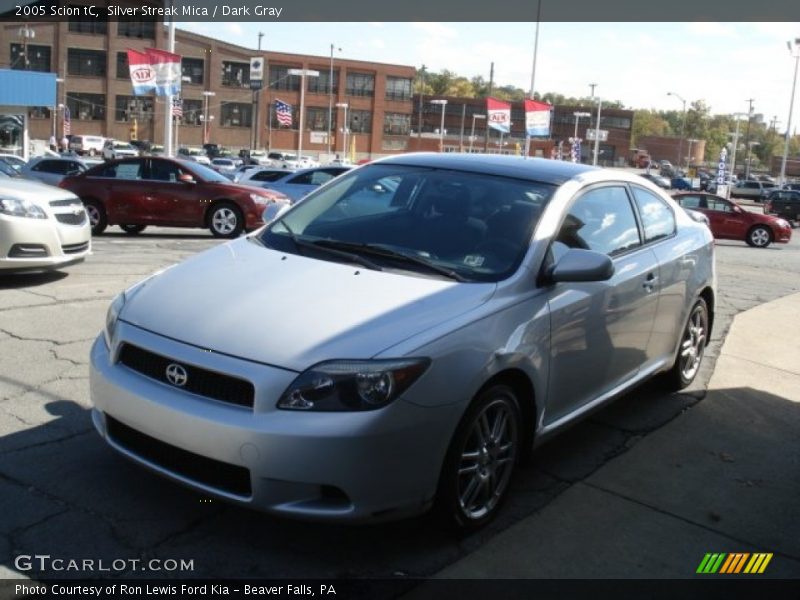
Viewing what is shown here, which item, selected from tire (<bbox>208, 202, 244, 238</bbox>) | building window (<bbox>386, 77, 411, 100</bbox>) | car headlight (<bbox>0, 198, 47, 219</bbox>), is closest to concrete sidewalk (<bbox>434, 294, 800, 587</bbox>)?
car headlight (<bbox>0, 198, 47, 219</bbox>)

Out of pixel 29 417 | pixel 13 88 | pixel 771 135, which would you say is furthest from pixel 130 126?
pixel 771 135

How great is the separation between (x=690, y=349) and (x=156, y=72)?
18928 mm

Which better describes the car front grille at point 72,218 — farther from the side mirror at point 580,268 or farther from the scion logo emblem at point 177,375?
the side mirror at point 580,268

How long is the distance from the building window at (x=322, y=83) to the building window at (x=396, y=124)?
6.57 m

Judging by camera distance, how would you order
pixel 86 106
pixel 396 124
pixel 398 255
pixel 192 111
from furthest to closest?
pixel 396 124
pixel 192 111
pixel 86 106
pixel 398 255

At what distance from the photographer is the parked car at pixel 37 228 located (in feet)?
25.4

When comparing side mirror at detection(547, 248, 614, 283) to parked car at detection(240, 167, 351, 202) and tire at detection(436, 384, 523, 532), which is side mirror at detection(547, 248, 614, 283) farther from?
parked car at detection(240, 167, 351, 202)

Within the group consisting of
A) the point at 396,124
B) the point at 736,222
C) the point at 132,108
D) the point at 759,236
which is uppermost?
the point at 396,124

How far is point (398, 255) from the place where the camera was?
4.01 m

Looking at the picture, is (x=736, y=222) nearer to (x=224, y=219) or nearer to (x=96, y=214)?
(x=224, y=219)

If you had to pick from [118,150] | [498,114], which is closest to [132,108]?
[118,150]

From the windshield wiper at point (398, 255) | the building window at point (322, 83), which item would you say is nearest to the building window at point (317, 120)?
the building window at point (322, 83)

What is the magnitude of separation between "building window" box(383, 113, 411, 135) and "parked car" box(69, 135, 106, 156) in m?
33.2

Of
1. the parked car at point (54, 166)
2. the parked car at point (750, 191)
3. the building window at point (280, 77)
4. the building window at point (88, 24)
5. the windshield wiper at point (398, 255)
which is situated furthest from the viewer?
the building window at point (280, 77)
